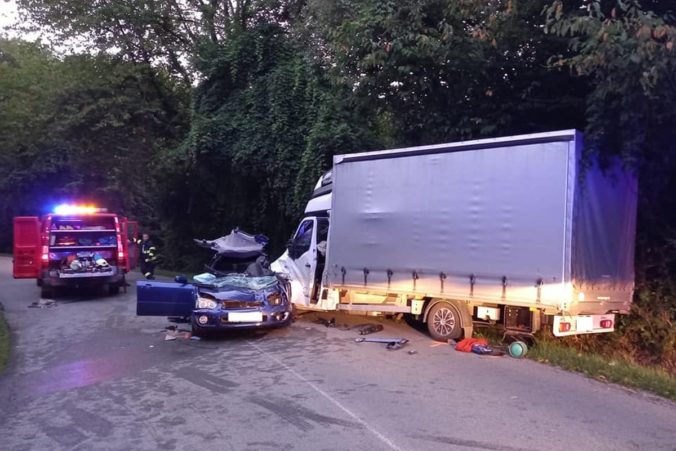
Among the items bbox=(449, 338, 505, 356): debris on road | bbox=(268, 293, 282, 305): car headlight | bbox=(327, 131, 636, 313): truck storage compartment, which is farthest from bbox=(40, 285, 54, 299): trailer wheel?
bbox=(449, 338, 505, 356): debris on road

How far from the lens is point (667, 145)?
29.9ft

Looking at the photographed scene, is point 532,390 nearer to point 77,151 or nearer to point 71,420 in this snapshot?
point 71,420

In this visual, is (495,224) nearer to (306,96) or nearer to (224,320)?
(224,320)

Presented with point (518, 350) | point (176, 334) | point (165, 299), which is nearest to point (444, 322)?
point (518, 350)

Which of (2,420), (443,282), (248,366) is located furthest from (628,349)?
(2,420)

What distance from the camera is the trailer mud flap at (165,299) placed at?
11.1 metres

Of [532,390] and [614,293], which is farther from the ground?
[614,293]

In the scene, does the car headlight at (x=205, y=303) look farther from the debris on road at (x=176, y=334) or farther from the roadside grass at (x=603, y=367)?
the roadside grass at (x=603, y=367)

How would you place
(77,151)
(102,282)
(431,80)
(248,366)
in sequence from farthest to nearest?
(77,151)
(102,282)
(431,80)
(248,366)

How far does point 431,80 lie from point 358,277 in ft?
13.6

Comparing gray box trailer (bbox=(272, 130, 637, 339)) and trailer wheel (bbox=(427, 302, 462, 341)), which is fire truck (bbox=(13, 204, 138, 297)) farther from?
trailer wheel (bbox=(427, 302, 462, 341))

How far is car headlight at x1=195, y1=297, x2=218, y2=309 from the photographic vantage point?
1080 cm

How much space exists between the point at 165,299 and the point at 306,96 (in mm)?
9716

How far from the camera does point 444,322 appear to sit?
34.6 ft
